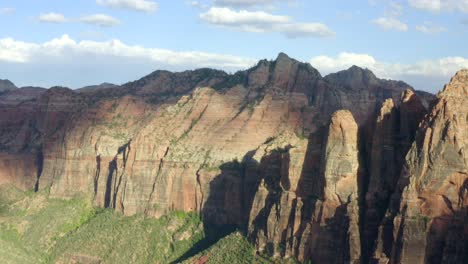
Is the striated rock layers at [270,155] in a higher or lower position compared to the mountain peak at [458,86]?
lower

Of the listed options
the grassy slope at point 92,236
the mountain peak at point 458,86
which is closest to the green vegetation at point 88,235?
the grassy slope at point 92,236

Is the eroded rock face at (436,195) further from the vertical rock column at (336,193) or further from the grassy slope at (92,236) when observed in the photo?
the grassy slope at (92,236)

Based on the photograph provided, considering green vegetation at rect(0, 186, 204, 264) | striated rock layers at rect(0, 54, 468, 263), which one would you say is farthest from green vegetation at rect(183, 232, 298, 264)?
green vegetation at rect(0, 186, 204, 264)

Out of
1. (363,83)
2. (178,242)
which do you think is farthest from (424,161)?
(363,83)

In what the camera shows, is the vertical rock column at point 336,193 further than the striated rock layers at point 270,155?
Yes

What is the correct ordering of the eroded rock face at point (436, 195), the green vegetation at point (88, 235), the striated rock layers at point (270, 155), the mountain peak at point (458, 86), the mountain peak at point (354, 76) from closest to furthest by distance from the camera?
the eroded rock face at point (436, 195) → the striated rock layers at point (270, 155) → the mountain peak at point (458, 86) → the green vegetation at point (88, 235) → the mountain peak at point (354, 76)

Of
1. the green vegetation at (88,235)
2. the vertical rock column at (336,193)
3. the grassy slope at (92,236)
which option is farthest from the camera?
the green vegetation at (88,235)

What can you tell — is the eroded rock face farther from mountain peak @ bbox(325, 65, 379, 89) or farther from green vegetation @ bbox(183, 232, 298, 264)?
mountain peak @ bbox(325, 65, 379, 89)

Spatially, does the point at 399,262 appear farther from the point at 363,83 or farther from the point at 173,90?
the point at 363,83

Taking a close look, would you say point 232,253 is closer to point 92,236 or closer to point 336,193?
point 336,193
